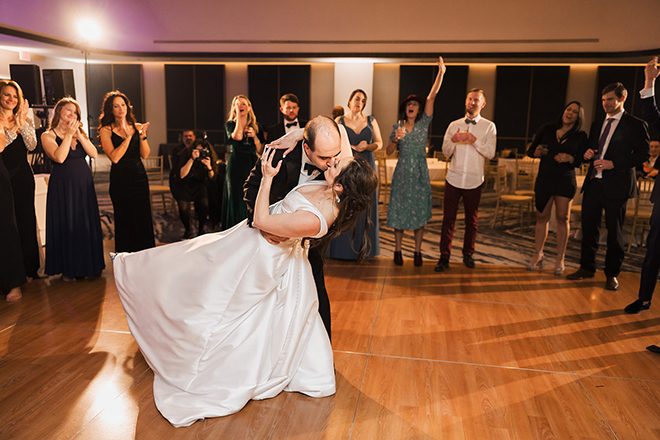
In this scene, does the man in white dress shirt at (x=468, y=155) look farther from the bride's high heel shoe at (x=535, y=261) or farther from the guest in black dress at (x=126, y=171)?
the guest in black dress at (x=126, y=171)

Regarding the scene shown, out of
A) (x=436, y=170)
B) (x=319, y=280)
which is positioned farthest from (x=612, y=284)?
(x=436, y=170)

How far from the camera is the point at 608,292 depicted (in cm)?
397

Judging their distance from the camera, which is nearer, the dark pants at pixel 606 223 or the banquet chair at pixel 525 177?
the dark pants at pixel 606 223

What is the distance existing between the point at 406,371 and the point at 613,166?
8.78ft

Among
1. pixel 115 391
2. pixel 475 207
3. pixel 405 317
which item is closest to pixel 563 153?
pixel 475 207

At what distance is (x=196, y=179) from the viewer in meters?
5.73

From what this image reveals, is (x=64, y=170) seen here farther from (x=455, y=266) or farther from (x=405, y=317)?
(x=455, y=266)

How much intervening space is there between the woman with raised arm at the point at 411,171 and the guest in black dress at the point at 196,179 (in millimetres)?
2376

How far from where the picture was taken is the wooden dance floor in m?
2.07

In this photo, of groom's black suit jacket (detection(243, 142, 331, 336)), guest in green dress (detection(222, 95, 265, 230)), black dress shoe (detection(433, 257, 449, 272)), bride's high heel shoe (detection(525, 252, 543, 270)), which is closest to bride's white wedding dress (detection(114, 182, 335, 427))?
groom's black suit jacket (detection(243, 142, 331, 336))

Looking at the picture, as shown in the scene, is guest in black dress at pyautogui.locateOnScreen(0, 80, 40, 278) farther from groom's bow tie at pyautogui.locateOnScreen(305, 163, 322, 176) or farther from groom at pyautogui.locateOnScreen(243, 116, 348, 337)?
groom's bow tie at pyautogui.locateOnScreen(305, 163, 322, 176)

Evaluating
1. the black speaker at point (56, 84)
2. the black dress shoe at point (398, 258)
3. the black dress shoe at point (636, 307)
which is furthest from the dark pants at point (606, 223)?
the black speaker at point (56, 84)

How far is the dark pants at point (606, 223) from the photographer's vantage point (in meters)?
3.96

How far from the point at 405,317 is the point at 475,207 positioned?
162 centimetres
